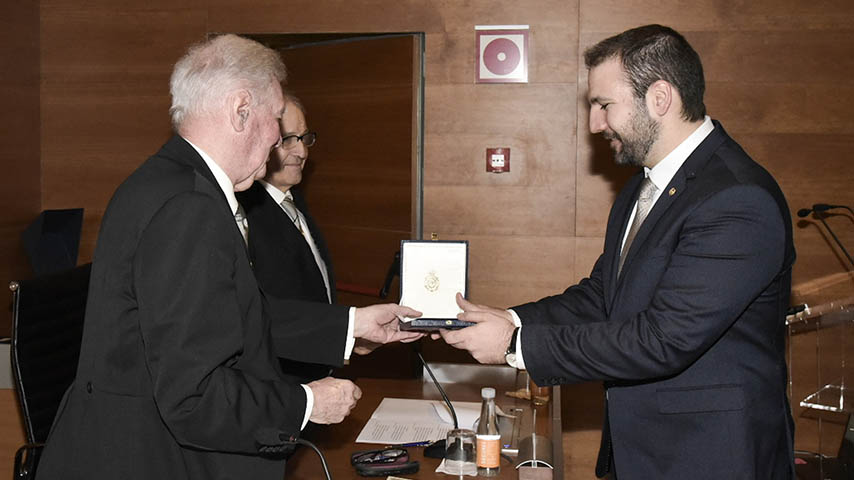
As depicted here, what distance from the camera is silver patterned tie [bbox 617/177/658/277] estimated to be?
224 cm

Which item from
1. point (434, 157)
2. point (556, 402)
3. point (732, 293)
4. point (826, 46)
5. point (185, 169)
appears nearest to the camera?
point (185, 169)

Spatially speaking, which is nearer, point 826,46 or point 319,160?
point 826,46

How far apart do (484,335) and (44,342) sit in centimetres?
130

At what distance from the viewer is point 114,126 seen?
4.57 metres

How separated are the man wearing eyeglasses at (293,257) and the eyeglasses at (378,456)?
0.41 metres

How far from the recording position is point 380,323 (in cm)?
247

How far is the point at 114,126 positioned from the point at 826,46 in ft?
12.6

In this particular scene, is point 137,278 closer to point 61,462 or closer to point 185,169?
point 185,169

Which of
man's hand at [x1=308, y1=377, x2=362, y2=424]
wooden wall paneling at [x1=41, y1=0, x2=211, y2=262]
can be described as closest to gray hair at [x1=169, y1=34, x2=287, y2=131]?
man's hand at [x1=308, y1=377, x2=362, y2=424]

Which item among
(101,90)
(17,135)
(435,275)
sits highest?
(101,90)

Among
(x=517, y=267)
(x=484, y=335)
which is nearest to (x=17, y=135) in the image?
(x=517, y=267)

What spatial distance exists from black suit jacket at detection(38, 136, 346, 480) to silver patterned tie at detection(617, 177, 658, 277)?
1048 mm

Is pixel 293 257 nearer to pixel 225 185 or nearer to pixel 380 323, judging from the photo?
pixel 380 323

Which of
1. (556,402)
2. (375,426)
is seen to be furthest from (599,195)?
(375,426)
